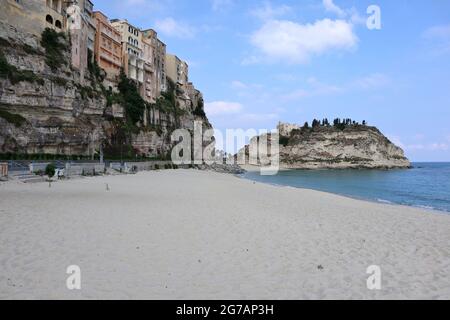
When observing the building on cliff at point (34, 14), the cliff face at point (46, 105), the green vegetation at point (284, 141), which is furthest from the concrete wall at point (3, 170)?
the green vegetation at point (284, 141)

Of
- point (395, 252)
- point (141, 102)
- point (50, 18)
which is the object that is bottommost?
point (395, 252)

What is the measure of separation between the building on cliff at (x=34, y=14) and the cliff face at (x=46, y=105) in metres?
1.66

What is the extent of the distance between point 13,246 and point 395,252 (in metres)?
9.77

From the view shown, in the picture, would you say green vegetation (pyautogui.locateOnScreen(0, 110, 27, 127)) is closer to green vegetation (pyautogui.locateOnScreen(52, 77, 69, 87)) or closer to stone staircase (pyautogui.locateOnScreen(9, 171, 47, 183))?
green vegetation (pyautogui.locateOnScreen(52, 77, 69, 87))

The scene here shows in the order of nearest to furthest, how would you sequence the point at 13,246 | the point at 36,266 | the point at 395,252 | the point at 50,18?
the point at 36,266 < the point at 13,246 < the point at 395,252 < the point at 50,18

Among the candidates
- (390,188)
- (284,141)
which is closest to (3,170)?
(390,188)

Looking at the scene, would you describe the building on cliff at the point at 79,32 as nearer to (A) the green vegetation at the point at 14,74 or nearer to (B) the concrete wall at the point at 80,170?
(A) the green vegetation at the point at 14,74

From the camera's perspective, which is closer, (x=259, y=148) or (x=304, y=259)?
(x=304, y=259)

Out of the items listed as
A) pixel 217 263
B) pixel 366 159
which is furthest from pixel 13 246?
pixel 366 159

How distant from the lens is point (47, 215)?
11.6 metres

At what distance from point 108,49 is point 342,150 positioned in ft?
391

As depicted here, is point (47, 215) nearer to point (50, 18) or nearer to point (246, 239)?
point (246, 239)

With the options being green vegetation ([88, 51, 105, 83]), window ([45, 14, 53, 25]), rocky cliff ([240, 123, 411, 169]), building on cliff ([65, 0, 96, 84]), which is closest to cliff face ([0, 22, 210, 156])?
green vegetation ([88, 51, 105, 83])
